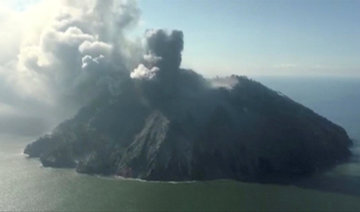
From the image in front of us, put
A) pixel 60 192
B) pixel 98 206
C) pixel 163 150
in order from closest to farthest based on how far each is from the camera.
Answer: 1. pixel 98 206
2. pixel 60 192
3. pixel 163 150

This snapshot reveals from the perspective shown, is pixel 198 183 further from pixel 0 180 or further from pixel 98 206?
pixel 0 180

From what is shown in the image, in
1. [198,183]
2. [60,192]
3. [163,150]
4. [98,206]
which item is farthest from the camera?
[163,150]

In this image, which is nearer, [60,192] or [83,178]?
[60,192]

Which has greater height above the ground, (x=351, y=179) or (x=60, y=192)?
(x=351, y=179)

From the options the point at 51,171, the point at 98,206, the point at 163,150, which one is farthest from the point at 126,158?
the point at 98,206

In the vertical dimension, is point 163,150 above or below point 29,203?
above

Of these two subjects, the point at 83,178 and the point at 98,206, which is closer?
the point at 98,206

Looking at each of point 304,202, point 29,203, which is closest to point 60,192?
point 29,203

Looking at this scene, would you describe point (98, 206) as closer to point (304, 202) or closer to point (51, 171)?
point (51, 171)
